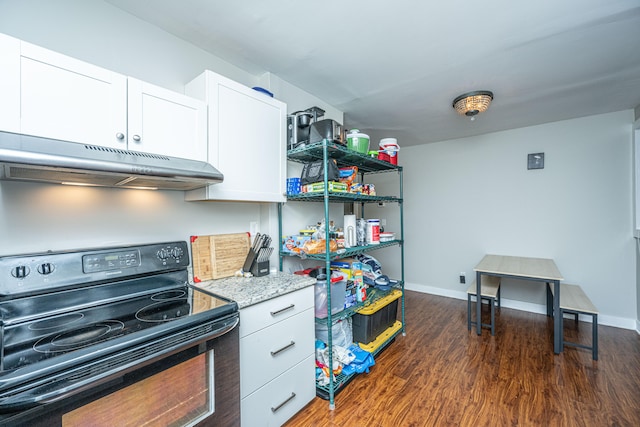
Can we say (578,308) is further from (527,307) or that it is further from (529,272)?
(527,307)

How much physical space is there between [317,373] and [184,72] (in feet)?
7.40

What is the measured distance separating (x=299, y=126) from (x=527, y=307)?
146 inches

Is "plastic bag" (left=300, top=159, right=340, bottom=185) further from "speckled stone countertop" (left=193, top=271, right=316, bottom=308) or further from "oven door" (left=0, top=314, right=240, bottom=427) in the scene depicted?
"oven door" (left=0, top=314, right=240, bottom=427)

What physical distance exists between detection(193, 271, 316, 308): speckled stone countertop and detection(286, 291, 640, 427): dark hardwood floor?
850 mm

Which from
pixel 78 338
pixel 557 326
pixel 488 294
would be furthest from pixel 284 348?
pixel 557 326

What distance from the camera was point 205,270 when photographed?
1.74 meters

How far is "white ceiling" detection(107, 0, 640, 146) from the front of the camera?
1467 mm

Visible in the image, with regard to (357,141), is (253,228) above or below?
below

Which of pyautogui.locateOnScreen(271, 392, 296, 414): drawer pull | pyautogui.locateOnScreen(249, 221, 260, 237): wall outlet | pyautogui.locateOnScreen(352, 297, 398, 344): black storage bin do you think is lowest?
pyautogui.locateOnScreen(271, 392, 296, 414): drawer pull

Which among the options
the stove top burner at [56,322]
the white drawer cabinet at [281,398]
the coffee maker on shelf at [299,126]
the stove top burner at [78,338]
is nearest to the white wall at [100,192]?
the stove top burner at [56,322]

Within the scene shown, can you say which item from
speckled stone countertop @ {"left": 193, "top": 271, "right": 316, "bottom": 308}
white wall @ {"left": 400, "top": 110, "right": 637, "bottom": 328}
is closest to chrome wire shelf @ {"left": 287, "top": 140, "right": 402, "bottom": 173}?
speckled stone countertop @ {"left": 193, "top": 271, "right": 316, "bottom": 308}

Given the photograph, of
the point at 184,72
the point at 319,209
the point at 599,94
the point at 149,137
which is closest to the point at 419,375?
the point at 319,209

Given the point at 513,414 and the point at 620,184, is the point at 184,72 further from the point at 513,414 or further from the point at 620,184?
the point at 620,184

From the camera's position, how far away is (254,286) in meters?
1.61
